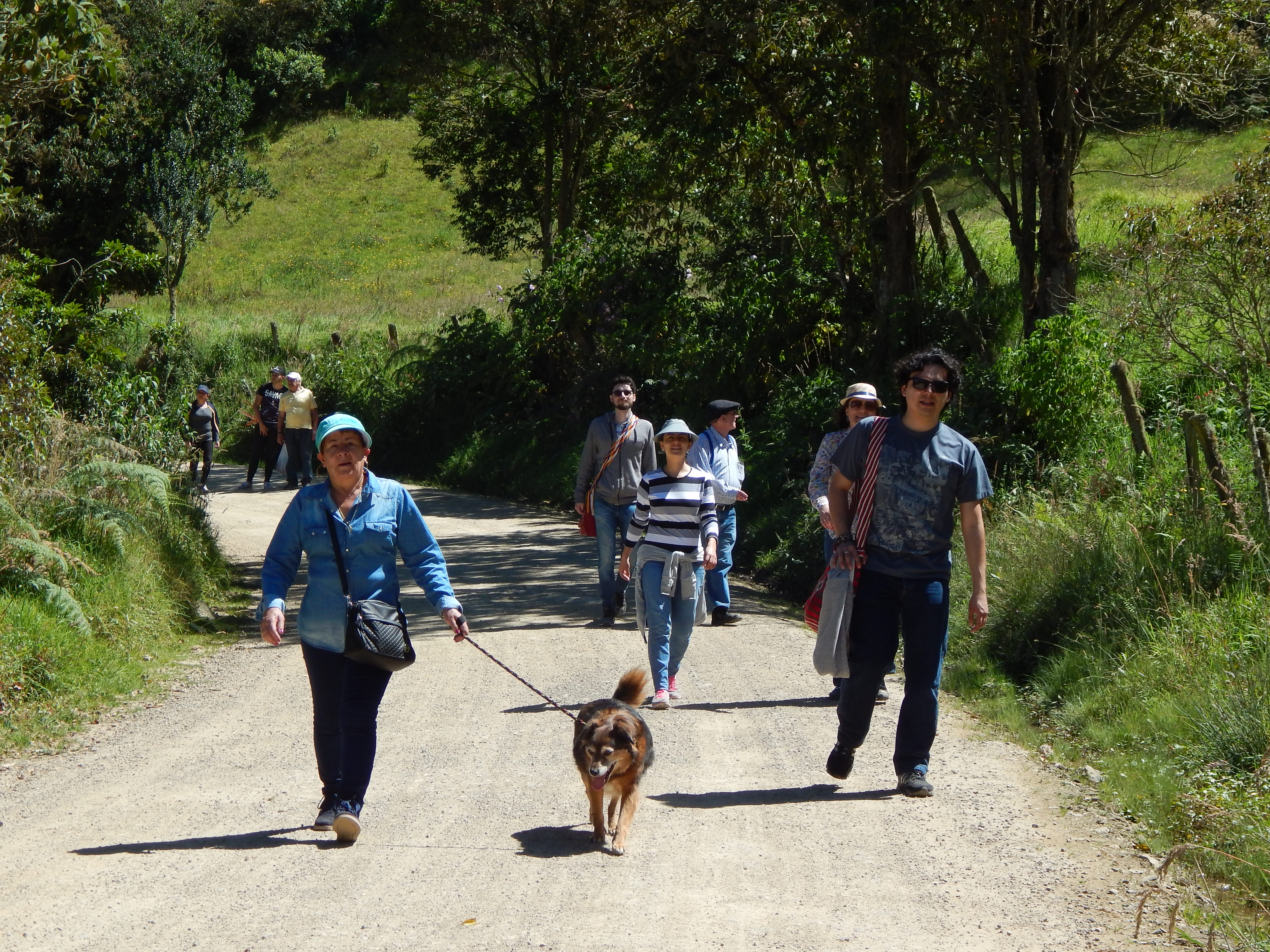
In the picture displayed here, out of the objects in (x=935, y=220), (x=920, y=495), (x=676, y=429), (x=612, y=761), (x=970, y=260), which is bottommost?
(x=612, y=761)

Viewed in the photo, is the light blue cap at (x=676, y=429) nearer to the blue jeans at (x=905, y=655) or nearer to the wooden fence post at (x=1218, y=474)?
the blue jeans at (x=905, y=655)

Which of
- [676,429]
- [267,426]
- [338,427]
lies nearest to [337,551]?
[338,427]

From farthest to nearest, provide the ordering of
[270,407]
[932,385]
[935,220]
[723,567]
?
[270,407] → [935,220] → [723,567] → [932,385]

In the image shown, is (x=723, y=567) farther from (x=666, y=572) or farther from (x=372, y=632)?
(x=372, y=632)

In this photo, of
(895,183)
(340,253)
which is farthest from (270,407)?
(340,253)

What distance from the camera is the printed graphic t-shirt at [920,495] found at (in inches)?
239

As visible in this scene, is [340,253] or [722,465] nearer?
[722,465]

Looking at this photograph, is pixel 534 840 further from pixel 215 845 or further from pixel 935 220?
pixel 935 220

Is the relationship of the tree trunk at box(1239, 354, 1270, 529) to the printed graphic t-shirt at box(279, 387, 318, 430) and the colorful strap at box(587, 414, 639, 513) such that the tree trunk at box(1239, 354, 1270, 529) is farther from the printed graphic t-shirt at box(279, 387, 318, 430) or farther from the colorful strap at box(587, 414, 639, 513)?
the printed graphic t-shirt at box(279, 387, 318, 430)

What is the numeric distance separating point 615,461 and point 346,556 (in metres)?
5.54

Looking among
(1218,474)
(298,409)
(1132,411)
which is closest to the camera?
(1218,474)

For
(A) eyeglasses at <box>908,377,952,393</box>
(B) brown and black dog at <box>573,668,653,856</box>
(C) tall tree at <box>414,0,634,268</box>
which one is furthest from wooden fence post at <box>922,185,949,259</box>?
(B) brown and black dog at <box>573,668,653,856</box>

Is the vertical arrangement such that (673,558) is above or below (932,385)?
below

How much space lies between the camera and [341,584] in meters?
5.57
